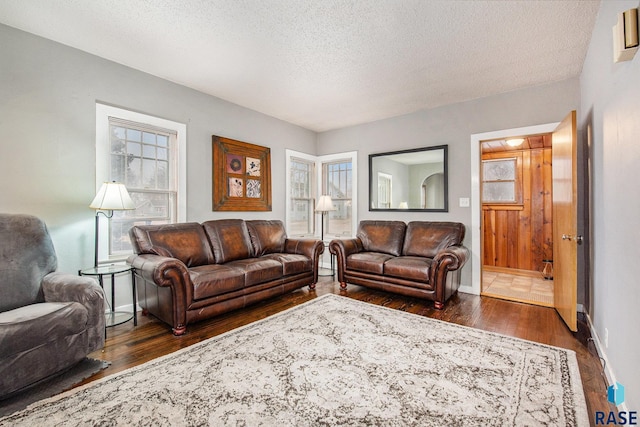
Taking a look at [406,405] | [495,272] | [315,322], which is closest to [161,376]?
[315,322]

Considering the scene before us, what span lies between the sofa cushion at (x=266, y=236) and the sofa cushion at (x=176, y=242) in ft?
2.29

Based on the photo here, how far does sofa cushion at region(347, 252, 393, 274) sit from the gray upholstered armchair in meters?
2.80

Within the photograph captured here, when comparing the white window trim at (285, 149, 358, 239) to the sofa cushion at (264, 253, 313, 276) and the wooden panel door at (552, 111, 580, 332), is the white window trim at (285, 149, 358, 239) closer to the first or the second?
the sofa cushion at (264, 253, 313, 276)

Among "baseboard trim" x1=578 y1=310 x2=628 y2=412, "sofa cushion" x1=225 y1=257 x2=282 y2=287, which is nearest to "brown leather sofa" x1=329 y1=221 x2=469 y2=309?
"sofa cushion" x1=225 y1=257 x2=282 y2=287

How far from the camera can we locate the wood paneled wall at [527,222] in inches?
195

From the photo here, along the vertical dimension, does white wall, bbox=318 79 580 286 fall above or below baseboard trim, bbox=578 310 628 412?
above

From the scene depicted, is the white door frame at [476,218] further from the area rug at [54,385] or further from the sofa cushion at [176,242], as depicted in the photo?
the area rug at [54,385]

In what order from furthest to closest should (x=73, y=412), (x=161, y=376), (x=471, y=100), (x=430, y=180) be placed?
(x=430, y=180) < (x=471, y=100) < (x=161, y=376) < (x=73, y=412)

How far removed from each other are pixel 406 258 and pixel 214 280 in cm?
240

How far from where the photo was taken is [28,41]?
8.42 feet

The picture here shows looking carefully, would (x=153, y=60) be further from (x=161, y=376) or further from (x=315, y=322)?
(x=315, y=322)

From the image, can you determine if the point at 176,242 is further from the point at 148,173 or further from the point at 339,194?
the point at 339,194

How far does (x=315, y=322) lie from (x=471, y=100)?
364cm

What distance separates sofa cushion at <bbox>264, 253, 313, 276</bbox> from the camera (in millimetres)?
3611
